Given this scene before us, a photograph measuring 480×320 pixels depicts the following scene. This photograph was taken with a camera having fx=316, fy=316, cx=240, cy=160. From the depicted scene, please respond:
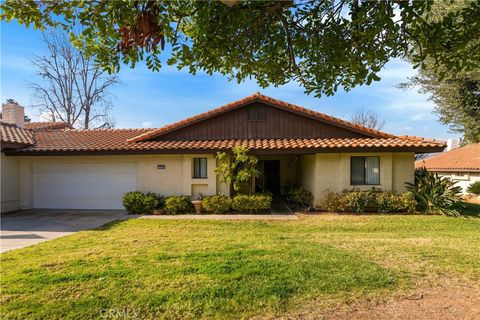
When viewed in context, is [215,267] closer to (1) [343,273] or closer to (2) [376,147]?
(1) [343,273]

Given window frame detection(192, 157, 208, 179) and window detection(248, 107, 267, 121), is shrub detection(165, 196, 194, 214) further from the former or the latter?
window detection(248, 107, 267, 121)

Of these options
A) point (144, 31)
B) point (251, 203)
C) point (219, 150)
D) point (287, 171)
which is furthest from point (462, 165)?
point (144, 31)

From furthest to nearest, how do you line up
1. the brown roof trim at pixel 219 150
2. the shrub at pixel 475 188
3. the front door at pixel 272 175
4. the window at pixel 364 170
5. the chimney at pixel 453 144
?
the chimney at pixel 453 144 < the shrub at pixel 475 188 < the front door at pixel 272 175 < the window at pixel 364 170 < the brown roof trim at pixel 219 150

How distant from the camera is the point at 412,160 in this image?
45.0 feet

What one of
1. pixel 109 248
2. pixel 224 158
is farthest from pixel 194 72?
pixel 224 158

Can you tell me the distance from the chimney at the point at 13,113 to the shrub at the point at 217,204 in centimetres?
1214

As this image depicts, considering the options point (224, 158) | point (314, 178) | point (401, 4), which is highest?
point (401, 4)

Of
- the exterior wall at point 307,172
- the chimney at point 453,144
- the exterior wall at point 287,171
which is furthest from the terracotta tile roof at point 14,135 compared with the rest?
the chimney at point 453,144

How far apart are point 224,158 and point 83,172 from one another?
669cm

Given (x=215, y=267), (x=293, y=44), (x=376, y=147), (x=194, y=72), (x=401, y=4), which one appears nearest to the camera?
(x=401, y=4)

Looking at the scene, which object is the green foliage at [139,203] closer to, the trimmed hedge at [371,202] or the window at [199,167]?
the window at [199,167]

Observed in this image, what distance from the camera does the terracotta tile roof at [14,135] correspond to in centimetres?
1357

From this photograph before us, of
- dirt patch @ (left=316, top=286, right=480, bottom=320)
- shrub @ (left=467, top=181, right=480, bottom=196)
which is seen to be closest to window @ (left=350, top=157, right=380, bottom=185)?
dirt patch @ (left=316, top=286, right=480, bottom=320)

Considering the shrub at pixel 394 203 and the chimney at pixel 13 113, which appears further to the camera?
the chimney at pixel 13 113
